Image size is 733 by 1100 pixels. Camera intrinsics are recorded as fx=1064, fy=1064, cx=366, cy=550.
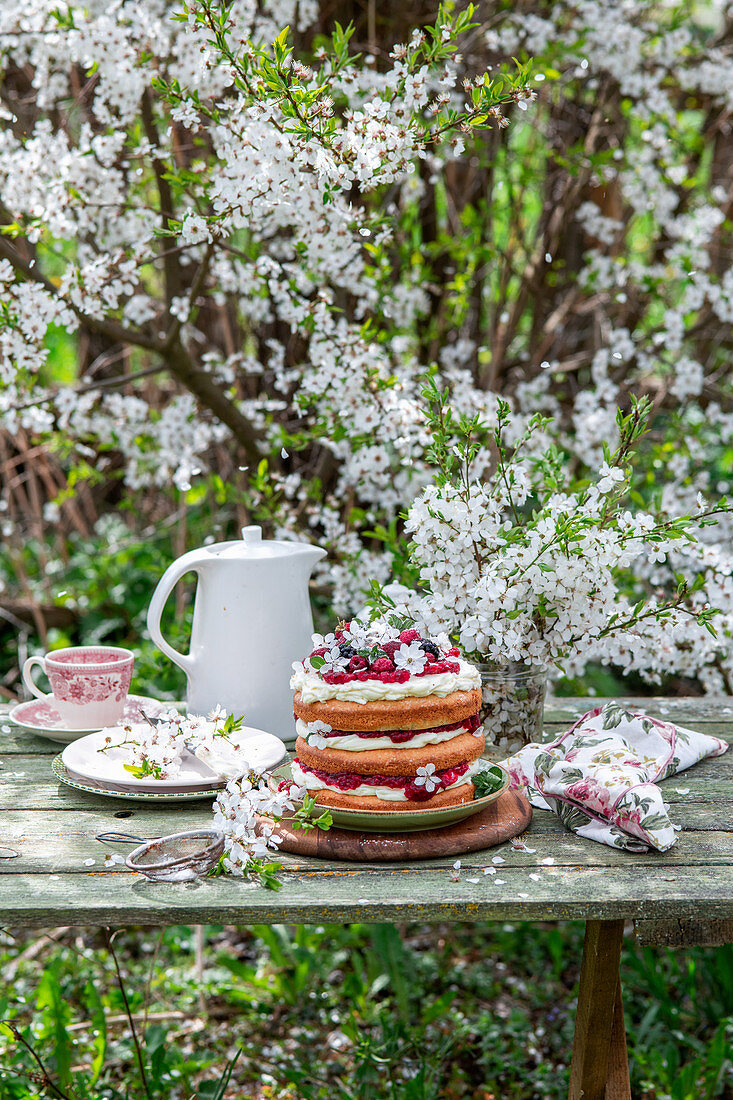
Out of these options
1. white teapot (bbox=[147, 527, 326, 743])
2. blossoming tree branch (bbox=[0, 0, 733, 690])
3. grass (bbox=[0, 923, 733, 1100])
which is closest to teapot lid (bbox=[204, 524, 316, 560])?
white teapot (bbox=[147, 527, 326, 743])

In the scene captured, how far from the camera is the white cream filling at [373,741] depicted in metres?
1.52

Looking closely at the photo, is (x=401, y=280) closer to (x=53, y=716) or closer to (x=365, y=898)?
(x=53, y=716)

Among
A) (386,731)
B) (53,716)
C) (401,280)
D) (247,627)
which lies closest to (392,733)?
(386,731)

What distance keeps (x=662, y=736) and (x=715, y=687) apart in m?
1.14

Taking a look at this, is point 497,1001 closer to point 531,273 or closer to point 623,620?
point 623,620

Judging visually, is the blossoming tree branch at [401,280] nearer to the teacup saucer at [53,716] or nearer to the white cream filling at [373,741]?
the white cream filling at [373,741]

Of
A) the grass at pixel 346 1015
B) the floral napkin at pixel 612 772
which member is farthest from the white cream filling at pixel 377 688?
the grass at pixel 346 1015

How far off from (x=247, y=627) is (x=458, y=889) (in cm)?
68

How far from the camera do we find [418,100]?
2.10 metres

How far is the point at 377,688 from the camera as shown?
152 centimetres

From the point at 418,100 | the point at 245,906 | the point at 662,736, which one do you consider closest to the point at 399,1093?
the point at 662,736

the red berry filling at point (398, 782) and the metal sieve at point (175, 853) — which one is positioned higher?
the red berry filling at point (398, 782)

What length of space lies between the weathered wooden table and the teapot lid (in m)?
0.47

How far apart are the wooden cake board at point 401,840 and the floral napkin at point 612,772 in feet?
0.30
